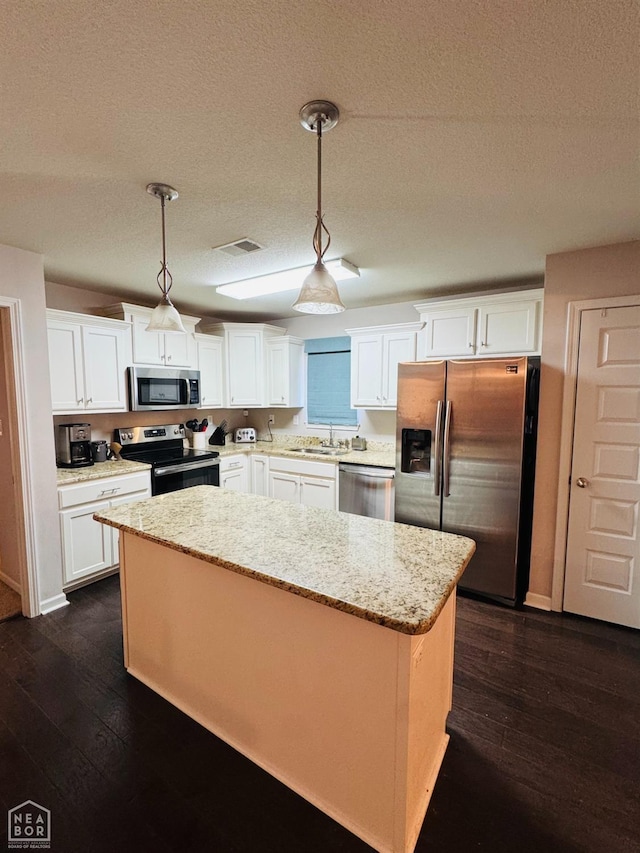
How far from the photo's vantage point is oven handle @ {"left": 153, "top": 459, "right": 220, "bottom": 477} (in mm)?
3531

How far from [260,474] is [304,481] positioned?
65cm

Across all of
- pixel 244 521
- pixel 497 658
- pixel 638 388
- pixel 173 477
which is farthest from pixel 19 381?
pixel 638 388

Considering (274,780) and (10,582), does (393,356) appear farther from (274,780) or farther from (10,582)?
(10,582)

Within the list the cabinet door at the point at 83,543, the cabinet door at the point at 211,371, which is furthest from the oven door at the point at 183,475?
the cabinet door at the point at 211,371

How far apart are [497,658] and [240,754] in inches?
59.1

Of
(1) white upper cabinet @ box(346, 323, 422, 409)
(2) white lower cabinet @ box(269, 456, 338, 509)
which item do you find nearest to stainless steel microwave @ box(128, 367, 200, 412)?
(2) white lower cabinet @ box(269, 456, 338, 509)

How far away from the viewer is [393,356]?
12.6 ft

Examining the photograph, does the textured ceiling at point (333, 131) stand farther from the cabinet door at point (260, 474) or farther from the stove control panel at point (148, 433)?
the cabinet door at point (260, 474)

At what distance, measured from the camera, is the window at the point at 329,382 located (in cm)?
452

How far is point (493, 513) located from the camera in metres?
2.88

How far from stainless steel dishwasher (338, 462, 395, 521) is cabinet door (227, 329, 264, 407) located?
1511 millimetres

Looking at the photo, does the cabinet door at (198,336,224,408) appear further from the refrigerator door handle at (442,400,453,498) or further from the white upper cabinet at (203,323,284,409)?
the refrigerator door handle at (442,400,453,498)

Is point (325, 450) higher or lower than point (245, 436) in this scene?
lower

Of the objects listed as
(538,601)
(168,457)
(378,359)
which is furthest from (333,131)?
(168,457)
